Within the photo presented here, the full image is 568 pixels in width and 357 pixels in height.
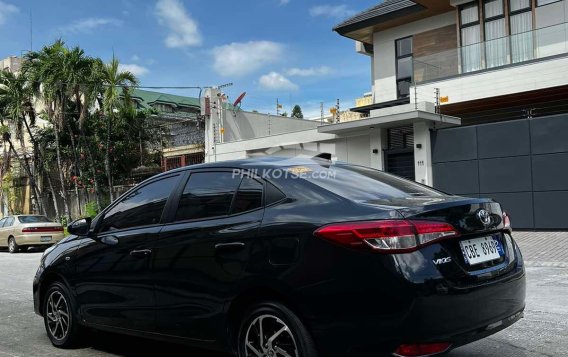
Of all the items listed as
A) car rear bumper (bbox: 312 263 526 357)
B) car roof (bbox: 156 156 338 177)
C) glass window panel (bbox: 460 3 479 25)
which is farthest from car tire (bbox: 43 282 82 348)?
glass window panel (bbox: 460 3 479 25)

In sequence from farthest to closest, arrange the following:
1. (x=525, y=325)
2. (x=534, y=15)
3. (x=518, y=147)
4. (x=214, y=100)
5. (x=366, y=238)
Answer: (x=214, y=100) → (x=534, y=15) → (x=518, y=147) → (x=525, y=325) → (x=366, y=238)

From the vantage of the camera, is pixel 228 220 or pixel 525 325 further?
pixel 525 325

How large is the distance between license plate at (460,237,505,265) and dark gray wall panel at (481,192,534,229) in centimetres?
1219

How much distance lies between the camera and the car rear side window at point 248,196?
388 cm

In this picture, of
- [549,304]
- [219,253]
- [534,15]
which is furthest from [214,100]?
[219,253]

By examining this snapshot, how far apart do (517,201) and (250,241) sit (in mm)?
13255

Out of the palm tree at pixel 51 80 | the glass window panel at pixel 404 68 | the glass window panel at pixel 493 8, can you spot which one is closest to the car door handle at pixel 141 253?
the glass window panel at pixel 493 8

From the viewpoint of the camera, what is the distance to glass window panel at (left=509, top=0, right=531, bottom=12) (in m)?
17.7

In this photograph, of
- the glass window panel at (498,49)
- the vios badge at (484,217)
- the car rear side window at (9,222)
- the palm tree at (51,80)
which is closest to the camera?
the vios badge at (484,217)

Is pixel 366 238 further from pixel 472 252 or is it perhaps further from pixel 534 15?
pixel 534 15

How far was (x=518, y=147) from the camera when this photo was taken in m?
14.9

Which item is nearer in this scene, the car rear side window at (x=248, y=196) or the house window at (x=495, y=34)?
the car rear side window at (x=248, y=196)

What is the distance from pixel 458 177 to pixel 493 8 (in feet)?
21.7

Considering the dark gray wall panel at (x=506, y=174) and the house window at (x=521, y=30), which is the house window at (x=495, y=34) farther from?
the dark gray wall panel at (x=506, y=174)
